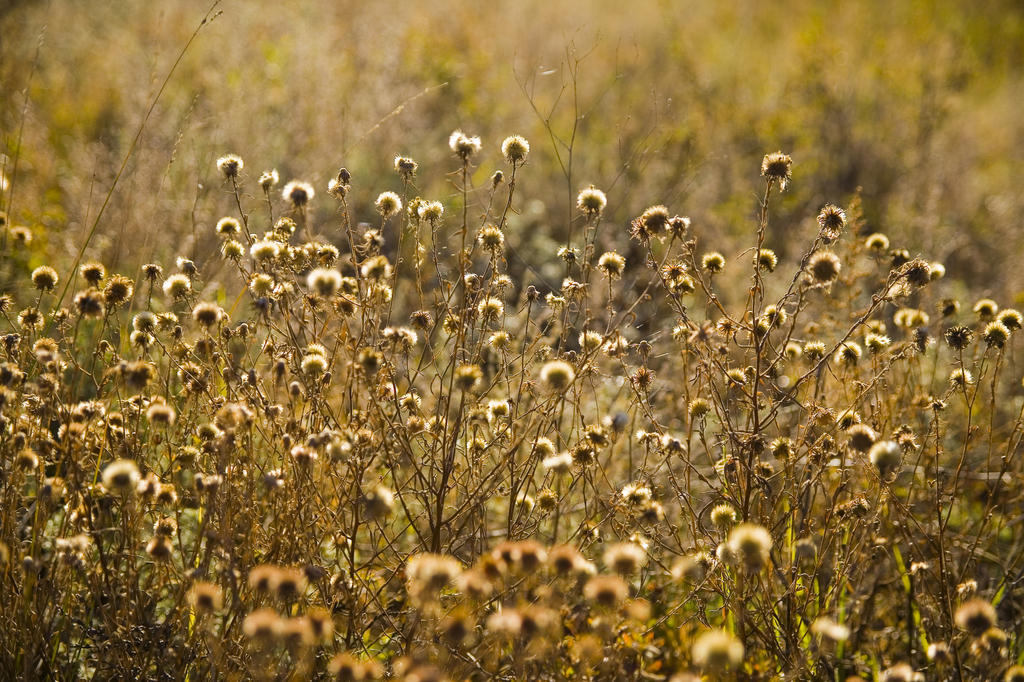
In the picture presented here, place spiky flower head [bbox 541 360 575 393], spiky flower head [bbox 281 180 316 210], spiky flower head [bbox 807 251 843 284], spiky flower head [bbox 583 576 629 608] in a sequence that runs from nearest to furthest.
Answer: spiky flower head [bbox 583 576 629 608], spiky flower head [bbox 541 360 575 393], spiky flower head [bbox 807 251 843 284], spiky flower head [bbox 281 180 316 210]

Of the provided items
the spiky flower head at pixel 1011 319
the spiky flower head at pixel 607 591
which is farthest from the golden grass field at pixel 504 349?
the spiky flower head at pixel 1011 319

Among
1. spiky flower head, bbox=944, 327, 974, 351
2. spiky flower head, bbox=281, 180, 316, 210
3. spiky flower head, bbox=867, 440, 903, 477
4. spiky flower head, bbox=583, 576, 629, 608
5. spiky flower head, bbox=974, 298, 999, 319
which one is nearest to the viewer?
spiky flower head, bbox=583, 576, 629, 608

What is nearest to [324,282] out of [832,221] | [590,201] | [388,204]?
[388,204]

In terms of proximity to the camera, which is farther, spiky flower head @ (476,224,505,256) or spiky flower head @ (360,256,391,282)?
spiky flower head @ (476,224,505,256)

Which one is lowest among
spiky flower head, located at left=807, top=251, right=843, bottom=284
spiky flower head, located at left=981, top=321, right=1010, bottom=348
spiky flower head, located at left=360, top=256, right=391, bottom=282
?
spiky flower head, located at left=360, top=256, right=391, bottom=282

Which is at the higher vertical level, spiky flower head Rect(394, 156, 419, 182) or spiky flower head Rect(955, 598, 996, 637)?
spiky flower head Rect(394, 156, 419, 182)

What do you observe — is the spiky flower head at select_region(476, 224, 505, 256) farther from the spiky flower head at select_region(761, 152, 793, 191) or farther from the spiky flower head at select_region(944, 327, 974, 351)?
the spiky flower head at select_region(944, 327, 974, 351)

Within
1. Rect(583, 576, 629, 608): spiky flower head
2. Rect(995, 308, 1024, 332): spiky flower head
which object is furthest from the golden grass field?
Rect(995, 308, 1024, 332): spiky flower head

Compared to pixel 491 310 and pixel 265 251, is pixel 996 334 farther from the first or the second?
pixel 265 251

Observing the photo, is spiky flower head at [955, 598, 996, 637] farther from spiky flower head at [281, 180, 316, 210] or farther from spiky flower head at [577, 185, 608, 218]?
spiky flower head at [281, 180, 316, 210]

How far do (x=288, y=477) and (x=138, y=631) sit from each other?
86 centimetres

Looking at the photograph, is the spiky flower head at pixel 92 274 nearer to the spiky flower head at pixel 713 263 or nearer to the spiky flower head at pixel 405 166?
the spiky flower head at pixel 405 166

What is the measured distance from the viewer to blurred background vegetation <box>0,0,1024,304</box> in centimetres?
501

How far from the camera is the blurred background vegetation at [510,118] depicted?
16.4ft
